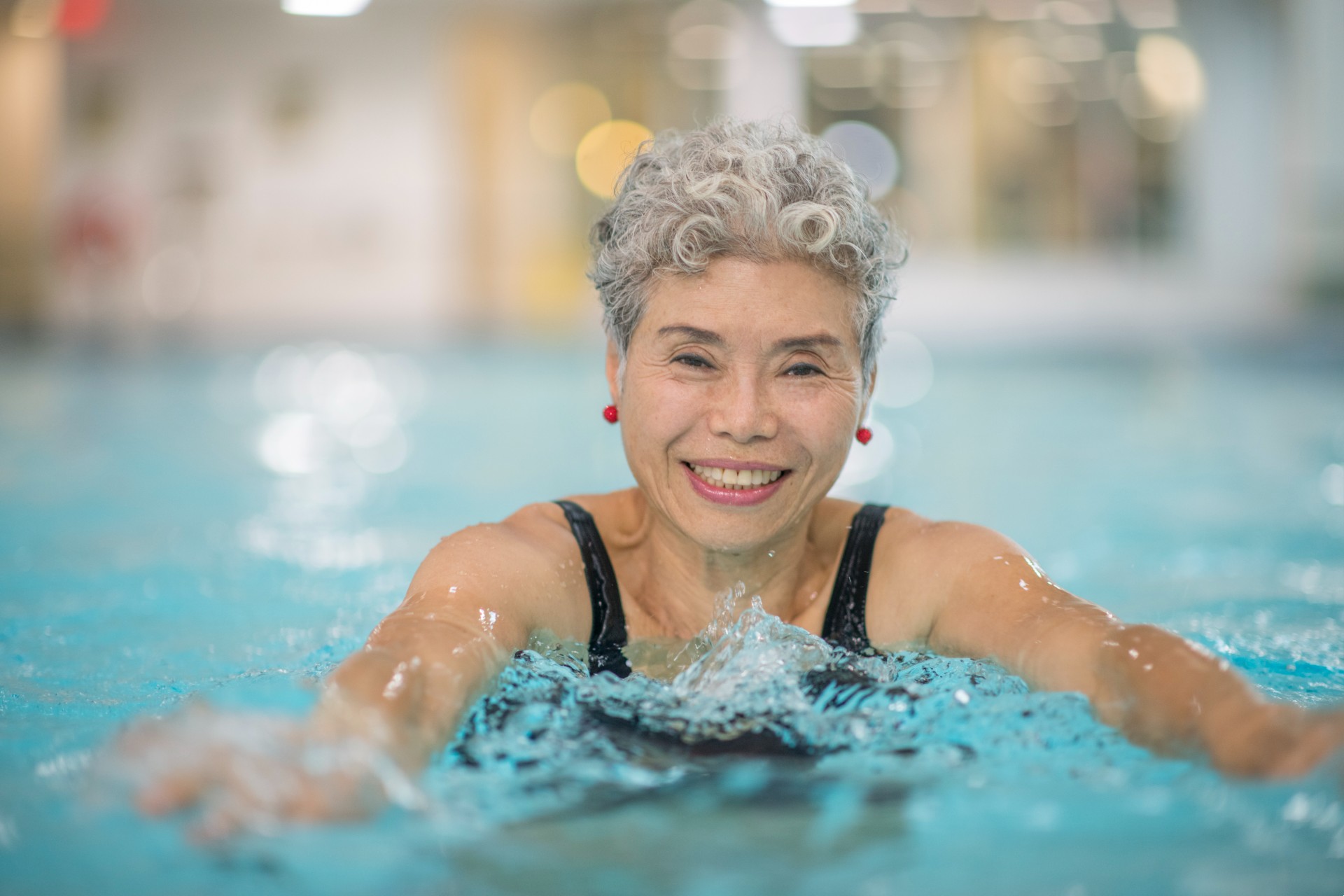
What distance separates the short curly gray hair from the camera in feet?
7.10

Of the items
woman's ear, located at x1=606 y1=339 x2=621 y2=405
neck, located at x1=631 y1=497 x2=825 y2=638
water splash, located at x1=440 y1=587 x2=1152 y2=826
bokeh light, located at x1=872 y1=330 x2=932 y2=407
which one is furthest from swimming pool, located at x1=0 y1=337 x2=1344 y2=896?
bokeh light, located at x1=872 y1=330 x2=932 y2=407

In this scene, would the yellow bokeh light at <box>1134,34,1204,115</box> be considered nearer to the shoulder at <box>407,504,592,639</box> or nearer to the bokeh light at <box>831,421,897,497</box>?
the bokeh light at <box>831,421,897,497</box>

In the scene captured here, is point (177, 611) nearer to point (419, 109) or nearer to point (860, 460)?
point (860, 460)

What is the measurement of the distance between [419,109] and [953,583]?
1668cm

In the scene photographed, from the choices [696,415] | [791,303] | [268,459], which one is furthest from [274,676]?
[268,459]

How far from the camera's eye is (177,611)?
405 cm

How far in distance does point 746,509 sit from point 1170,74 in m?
17.2

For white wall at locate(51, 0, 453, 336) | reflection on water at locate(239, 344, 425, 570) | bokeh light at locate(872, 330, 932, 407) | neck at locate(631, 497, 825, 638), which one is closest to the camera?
neck at locate(631, 497, 825, 638)

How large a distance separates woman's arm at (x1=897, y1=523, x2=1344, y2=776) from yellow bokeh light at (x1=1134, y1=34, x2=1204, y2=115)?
55.0 feet

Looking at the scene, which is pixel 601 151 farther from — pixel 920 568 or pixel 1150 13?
pixel 920 568

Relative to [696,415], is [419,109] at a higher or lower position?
higher

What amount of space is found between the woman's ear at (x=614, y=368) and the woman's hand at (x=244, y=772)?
3.27 ft

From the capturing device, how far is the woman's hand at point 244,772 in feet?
5.05

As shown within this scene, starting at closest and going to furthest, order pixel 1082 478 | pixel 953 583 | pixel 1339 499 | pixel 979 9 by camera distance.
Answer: pixel 953 583
pixel 1339 499
pixel 1082 478
pixel 979 9
